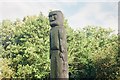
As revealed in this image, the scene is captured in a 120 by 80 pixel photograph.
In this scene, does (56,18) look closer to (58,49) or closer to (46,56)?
(58,49)

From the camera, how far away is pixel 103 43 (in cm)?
3784

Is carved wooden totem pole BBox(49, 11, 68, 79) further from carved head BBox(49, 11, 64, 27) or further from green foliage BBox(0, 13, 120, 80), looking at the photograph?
green foliage BBox(0, 13, 120, 80)

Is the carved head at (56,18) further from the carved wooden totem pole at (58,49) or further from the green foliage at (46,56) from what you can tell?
the green foliage at (46,56)

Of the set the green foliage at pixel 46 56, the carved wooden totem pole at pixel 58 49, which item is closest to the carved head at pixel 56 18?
the carved wooden totem pole at pixel 58 49

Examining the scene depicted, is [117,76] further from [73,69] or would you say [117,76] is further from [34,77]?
[34,77]

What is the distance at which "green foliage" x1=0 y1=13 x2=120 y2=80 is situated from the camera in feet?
97.7

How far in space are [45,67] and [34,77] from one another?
2.50 m

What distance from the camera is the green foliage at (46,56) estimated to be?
2978 cm

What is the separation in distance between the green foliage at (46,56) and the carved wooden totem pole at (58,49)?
50.5 feet

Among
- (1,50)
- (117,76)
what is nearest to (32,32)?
(1,50)

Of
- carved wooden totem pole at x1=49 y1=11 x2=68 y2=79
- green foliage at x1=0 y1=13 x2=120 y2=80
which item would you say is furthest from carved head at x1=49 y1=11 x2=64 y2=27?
green foliage at x1=0 y1=13 x2=120 y2=80

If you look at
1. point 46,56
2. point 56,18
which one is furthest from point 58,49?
point 46,56

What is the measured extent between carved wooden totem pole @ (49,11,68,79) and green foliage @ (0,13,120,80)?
15383 mm

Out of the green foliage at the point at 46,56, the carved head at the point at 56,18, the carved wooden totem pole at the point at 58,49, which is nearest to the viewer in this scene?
the carved wooden totem pole at the point at 58,49
